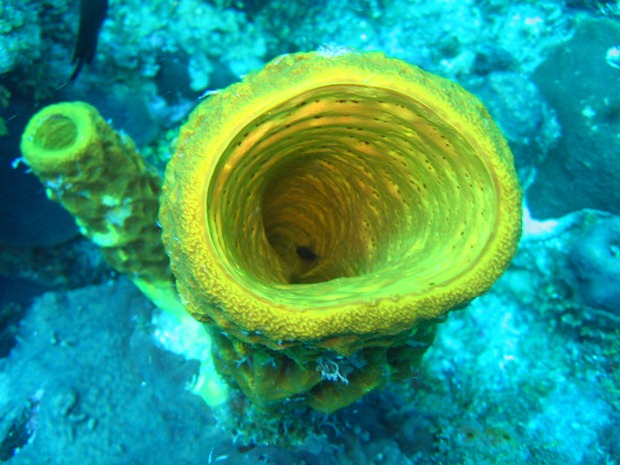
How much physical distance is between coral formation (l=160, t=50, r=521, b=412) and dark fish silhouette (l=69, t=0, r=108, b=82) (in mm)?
1927

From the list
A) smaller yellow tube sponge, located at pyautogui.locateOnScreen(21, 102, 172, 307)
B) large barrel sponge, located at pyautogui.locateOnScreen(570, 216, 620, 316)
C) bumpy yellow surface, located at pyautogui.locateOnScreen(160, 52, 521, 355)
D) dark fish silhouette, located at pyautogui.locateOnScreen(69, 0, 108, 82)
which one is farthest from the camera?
large barrel sponge, located at pyautogui.locateOnScreen(570, 216, 620, 316)

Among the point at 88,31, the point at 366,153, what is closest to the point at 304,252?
the point at 366,153

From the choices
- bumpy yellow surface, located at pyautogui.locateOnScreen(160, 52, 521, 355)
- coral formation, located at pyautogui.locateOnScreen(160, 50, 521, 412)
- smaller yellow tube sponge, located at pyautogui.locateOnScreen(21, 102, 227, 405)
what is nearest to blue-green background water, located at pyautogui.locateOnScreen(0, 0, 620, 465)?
smaller yellow tube sponge, located at pyautogui.locateOnScreen(21, 102, 227, 405)

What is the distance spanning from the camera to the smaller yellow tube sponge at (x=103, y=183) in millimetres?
2172

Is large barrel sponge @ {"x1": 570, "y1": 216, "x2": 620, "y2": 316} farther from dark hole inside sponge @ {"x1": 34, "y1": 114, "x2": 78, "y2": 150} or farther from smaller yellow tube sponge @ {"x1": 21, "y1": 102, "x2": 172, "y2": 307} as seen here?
dark hole inside sponge @ {"x1": 34, "y1": 114, "x2": 78, "y2": 150}

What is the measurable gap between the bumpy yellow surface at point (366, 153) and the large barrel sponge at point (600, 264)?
212 centimetres

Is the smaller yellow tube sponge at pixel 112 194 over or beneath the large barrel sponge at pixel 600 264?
over

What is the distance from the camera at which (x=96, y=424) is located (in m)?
3.12

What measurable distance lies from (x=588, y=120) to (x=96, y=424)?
189 inches

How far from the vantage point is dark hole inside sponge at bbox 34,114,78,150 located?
7.20 ft

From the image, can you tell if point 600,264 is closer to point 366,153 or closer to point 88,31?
point 366,153

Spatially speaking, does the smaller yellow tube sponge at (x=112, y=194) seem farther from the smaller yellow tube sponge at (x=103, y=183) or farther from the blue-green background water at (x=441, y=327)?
the blue-green background water at (x=441, y=327)

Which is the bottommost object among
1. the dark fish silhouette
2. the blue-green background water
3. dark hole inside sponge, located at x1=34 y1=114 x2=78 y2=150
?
the blue-green background water

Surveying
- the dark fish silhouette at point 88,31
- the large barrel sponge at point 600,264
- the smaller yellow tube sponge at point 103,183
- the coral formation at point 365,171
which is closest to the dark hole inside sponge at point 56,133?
the smaller yellow tube sponge at point 103,183
